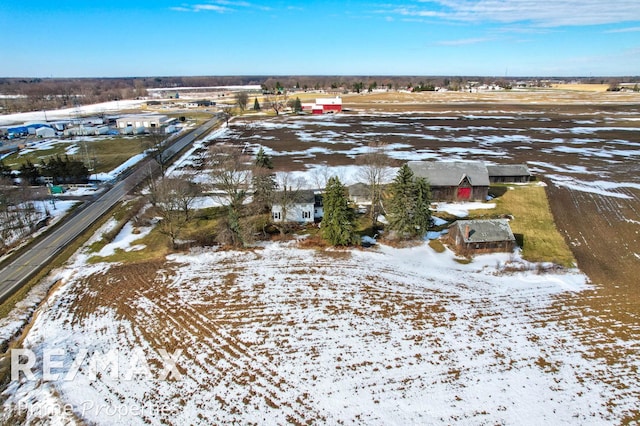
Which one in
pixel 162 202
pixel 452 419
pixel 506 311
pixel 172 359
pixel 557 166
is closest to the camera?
pixel 452 419

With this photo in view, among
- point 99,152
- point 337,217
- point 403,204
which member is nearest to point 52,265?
point 337,217

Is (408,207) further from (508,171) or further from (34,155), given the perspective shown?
(34,155)

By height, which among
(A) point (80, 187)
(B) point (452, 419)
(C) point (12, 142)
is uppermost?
(C) point (12, 142)

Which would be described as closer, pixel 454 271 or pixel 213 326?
pixel 213 326

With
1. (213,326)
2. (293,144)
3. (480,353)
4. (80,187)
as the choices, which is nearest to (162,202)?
(213,326)

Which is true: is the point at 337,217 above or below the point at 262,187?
below

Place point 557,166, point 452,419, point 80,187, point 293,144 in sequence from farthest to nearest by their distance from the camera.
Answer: point 293,144, point 557,166, point 80,187, point 452,419

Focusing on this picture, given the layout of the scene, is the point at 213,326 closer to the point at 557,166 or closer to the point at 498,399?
the point at 498,399
